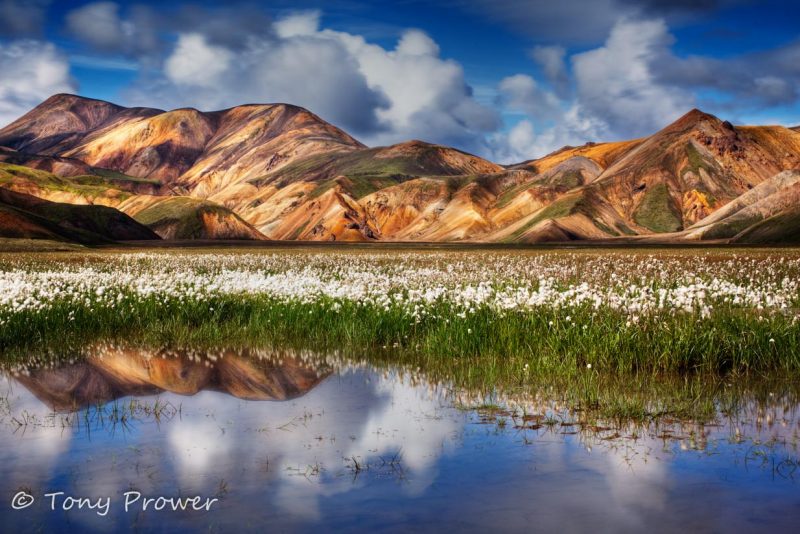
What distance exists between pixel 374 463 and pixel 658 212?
187 m

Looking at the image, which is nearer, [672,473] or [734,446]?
[672,473]

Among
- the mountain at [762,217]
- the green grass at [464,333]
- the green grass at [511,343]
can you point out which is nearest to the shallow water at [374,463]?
the green grass at [511,343]

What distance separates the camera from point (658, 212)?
184375mm

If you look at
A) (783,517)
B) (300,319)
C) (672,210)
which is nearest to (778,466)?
(783,517)

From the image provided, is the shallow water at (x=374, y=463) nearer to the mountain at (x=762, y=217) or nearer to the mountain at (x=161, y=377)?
the mountain at (x=161, y=377)

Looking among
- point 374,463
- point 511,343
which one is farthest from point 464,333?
point 374,463

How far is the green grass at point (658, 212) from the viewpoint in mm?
180750

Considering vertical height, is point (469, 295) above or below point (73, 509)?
above

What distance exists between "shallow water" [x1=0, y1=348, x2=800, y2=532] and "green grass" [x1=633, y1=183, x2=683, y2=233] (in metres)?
177

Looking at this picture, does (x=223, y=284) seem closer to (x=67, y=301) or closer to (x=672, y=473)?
(x=67, y=301)

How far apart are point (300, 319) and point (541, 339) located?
6.48 meters

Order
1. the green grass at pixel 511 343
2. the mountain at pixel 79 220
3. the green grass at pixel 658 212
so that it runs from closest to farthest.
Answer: the green grass at pixel 511 343, the mountain at pixel 79 220, the green grass at pixel 658 212

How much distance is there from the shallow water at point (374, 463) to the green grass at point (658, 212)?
177215mm

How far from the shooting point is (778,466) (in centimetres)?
783
